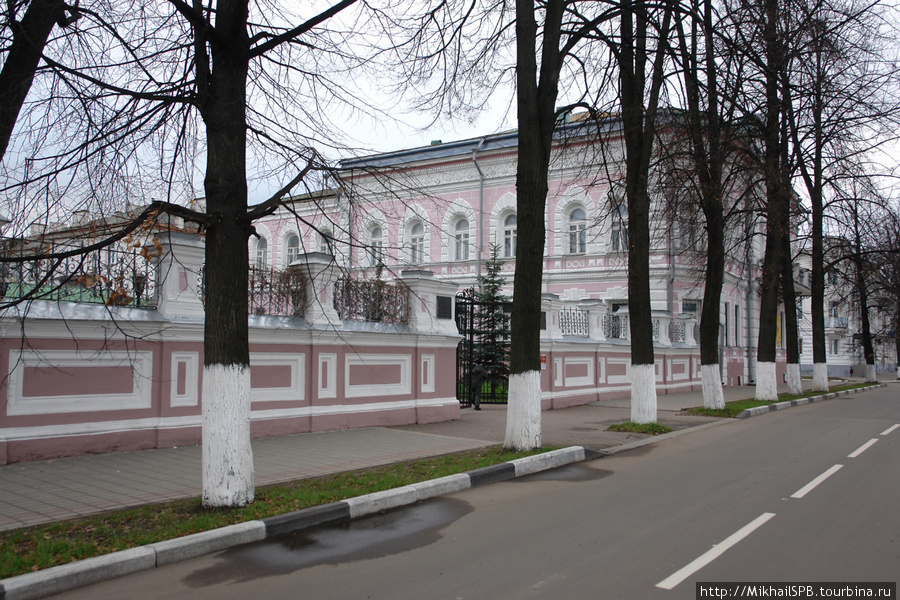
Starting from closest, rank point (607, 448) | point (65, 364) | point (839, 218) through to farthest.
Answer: point (65, 364)
point (607, 448)
point (839, 218)

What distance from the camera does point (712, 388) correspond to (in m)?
16.8

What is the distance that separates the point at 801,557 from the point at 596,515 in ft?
6.26

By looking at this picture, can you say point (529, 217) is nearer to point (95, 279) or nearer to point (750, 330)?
point (95, 279)

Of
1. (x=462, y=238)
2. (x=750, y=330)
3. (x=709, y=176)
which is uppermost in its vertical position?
(x=462, y=238)

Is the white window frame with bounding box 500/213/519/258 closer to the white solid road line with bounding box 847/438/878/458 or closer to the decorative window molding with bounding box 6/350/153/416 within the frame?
the white solid road line with bounding box 847/438/878/458

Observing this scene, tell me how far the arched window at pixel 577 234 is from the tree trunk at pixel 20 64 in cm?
2500

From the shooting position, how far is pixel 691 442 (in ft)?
38.9

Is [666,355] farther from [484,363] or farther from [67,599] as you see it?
[67,599]

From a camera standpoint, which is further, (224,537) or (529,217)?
(529,217)

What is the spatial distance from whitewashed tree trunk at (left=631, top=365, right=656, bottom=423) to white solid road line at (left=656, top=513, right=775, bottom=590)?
275 inches

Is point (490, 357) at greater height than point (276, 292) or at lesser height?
lesser

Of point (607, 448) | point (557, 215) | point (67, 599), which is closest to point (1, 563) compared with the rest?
point (67, 599)

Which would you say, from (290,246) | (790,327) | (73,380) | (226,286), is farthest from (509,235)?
(226,286)

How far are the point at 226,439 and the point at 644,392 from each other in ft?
30.1
